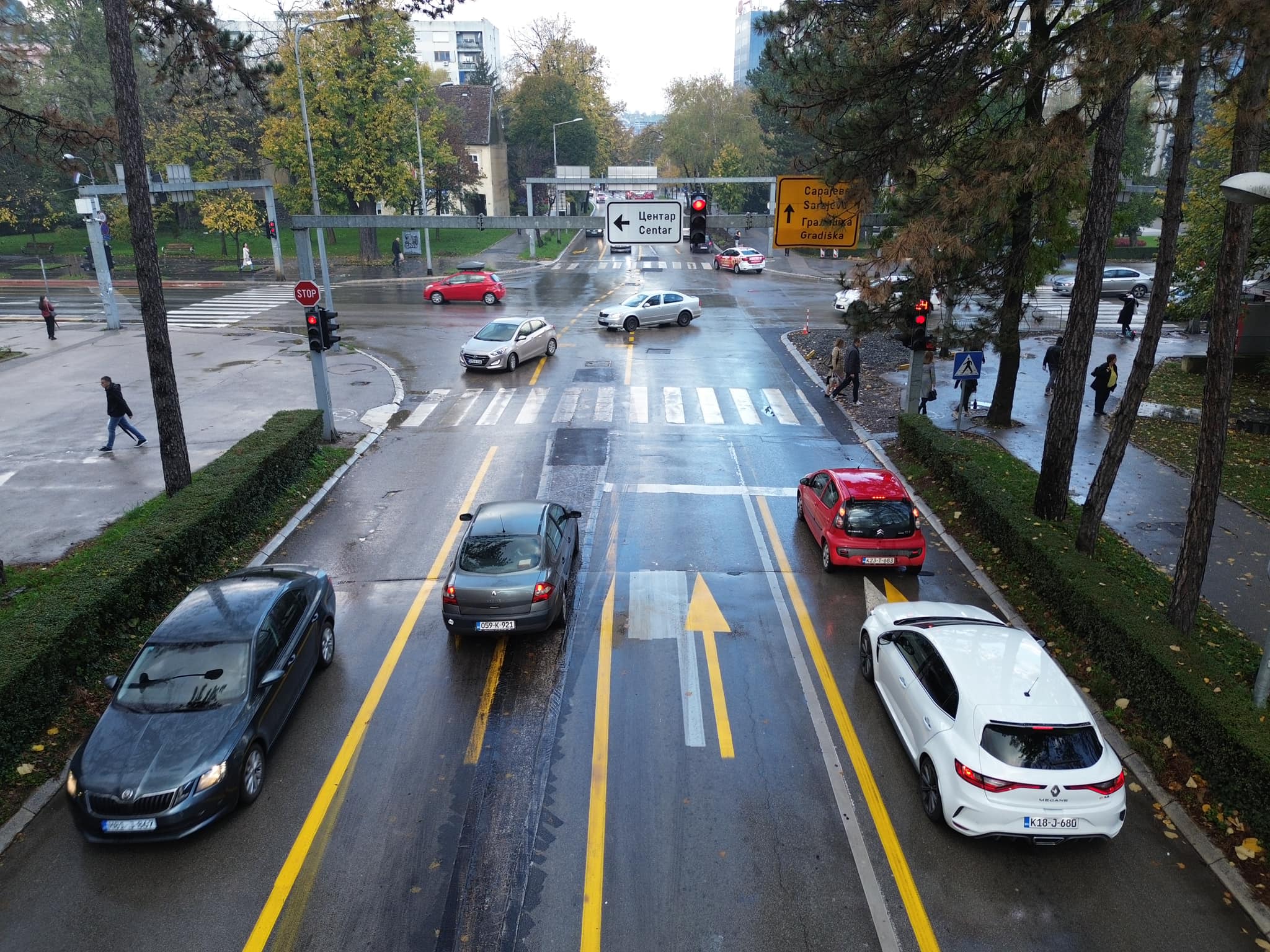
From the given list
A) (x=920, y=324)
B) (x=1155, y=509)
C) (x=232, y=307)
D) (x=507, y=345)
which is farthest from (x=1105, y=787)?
(x=232, y=307)

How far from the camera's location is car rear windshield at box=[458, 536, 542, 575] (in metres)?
11.2

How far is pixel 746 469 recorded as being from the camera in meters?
18.5

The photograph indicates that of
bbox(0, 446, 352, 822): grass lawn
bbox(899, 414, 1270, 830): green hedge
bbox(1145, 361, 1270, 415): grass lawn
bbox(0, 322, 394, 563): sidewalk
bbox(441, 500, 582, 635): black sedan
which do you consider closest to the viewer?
bbox(899, 414, 1270, 830): green hedge

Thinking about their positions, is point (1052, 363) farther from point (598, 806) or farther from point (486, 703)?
point (598, 806)

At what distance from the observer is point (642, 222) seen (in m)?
18.8

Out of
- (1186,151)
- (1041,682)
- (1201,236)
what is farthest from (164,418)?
(1201,236)

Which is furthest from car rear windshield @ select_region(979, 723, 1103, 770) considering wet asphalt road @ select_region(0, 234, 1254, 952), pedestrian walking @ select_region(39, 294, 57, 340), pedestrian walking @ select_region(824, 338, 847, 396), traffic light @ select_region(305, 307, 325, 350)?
pedestrian walking @ select_region(39, 294, 57, 340)

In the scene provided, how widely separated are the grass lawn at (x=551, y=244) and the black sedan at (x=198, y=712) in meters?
55.7

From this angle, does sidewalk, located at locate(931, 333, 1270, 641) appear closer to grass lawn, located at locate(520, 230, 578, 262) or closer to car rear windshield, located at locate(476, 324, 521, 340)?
car rear windshield, located at locate(476, 324, 521, 340)

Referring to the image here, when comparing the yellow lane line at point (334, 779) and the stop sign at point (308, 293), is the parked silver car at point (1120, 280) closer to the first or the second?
the stop sign at point (308, 293)

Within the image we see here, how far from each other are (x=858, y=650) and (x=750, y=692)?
73.8 inches

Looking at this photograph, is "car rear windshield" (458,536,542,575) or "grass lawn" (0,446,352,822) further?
"car rear windshield" (458,536,542,575)

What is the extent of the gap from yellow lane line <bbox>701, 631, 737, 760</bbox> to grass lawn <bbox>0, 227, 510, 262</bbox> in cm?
5163

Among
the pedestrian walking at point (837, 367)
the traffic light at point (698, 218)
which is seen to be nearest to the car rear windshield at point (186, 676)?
the traffic light at point (698, 218)
